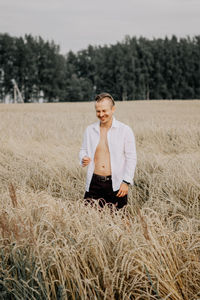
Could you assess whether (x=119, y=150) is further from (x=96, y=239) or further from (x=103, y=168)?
(x=96, y=239)

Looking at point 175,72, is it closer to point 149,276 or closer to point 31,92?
point 31,92

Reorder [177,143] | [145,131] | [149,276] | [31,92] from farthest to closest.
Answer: [31,92] → [145,131] → [177,143] → [149,276]

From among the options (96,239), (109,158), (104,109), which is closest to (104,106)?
(104,109)

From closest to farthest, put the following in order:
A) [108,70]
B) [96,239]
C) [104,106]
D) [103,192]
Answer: [96,239] → [104,106] → [103,192] → [108,70]

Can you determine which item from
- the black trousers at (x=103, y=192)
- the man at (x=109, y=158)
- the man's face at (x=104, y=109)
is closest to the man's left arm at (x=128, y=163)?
the man at (x=109, y=158)

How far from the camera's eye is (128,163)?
302 centimetres

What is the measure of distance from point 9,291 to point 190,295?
999 mm

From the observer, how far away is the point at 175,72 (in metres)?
55.8

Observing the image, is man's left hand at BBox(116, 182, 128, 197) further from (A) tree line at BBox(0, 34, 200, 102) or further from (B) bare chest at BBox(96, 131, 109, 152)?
(A) tree line at BBox(0, 34, 200, 102)

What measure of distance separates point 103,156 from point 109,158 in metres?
0.05

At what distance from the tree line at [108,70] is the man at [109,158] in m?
49.8

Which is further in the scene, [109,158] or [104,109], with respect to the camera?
[109,158]

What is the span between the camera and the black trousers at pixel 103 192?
310cm

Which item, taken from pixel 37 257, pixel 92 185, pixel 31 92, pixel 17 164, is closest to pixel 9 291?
pixel 37 257
